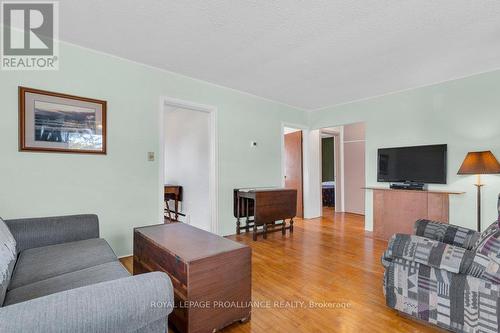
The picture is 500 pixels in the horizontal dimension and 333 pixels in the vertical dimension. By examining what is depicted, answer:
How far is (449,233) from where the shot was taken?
1.87m

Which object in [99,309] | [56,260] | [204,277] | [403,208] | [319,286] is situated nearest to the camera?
[99,309]

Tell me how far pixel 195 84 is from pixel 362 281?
3129 millimetres

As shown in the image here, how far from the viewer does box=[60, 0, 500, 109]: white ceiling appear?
191 cm

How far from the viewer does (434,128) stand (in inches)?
136

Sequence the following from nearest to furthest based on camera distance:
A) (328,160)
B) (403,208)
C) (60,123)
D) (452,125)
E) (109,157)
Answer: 1. (60,123)
2. (109,157)
3. (452,125)
4. (403,208)
5. (328,160)

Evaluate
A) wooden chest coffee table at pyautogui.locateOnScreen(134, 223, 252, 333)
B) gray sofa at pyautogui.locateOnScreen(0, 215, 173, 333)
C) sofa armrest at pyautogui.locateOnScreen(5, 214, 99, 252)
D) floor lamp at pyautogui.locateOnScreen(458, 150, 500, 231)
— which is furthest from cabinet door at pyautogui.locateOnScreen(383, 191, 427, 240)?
sofa armrest at pyautogui.locateOnScreen(5, 214, 99, 252)

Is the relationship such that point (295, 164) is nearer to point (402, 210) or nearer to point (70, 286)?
point (402, 210)

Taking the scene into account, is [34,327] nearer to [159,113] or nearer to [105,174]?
[105,174]

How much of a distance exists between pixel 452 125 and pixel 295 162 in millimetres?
2705

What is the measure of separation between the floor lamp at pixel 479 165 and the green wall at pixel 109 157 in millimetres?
3101

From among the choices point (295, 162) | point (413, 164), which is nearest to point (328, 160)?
point (295, 162)

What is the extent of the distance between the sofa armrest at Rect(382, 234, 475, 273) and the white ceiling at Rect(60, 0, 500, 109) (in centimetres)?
177

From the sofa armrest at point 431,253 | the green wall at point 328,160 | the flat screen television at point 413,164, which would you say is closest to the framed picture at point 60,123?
the sofa armrest at point 431,253

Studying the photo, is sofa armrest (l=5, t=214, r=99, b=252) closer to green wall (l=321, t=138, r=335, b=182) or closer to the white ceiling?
the white ceiling
